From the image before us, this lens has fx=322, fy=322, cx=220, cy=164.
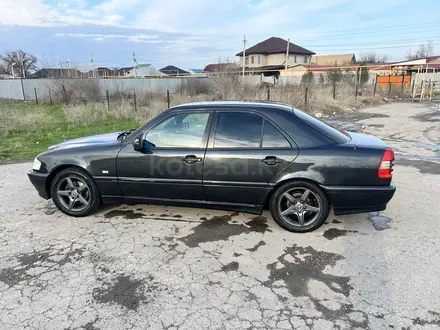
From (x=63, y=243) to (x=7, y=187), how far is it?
116 inches

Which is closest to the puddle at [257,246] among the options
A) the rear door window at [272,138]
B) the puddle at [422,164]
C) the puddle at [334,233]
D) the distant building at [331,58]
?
the puddle at [334,233]

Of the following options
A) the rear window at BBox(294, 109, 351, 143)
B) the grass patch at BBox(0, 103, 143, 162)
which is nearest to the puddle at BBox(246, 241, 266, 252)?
the rear window at BBox(294, 109, 351, 143)

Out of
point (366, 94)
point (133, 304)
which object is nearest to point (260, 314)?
point (133, 304)

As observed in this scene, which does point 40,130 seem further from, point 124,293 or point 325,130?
point 325,130

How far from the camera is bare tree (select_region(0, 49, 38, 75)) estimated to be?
241 ft

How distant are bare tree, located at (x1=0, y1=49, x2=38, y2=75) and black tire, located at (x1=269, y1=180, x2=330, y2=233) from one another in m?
84.4

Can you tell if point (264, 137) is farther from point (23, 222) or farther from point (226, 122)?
point (23, 222)

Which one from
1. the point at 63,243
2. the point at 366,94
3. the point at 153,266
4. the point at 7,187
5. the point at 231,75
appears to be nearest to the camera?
the point at 153,266

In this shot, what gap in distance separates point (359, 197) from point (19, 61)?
88.0 meters

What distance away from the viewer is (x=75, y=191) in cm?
434

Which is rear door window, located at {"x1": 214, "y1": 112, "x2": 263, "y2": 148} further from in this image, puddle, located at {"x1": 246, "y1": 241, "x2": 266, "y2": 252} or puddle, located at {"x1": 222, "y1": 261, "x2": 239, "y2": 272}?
puddle, located at {"x1": 222, "y1": 261, "x2": 239, "y2": 272}

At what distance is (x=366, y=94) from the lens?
88.2 ft

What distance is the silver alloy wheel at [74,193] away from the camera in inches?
170

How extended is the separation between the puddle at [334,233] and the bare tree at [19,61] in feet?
278
